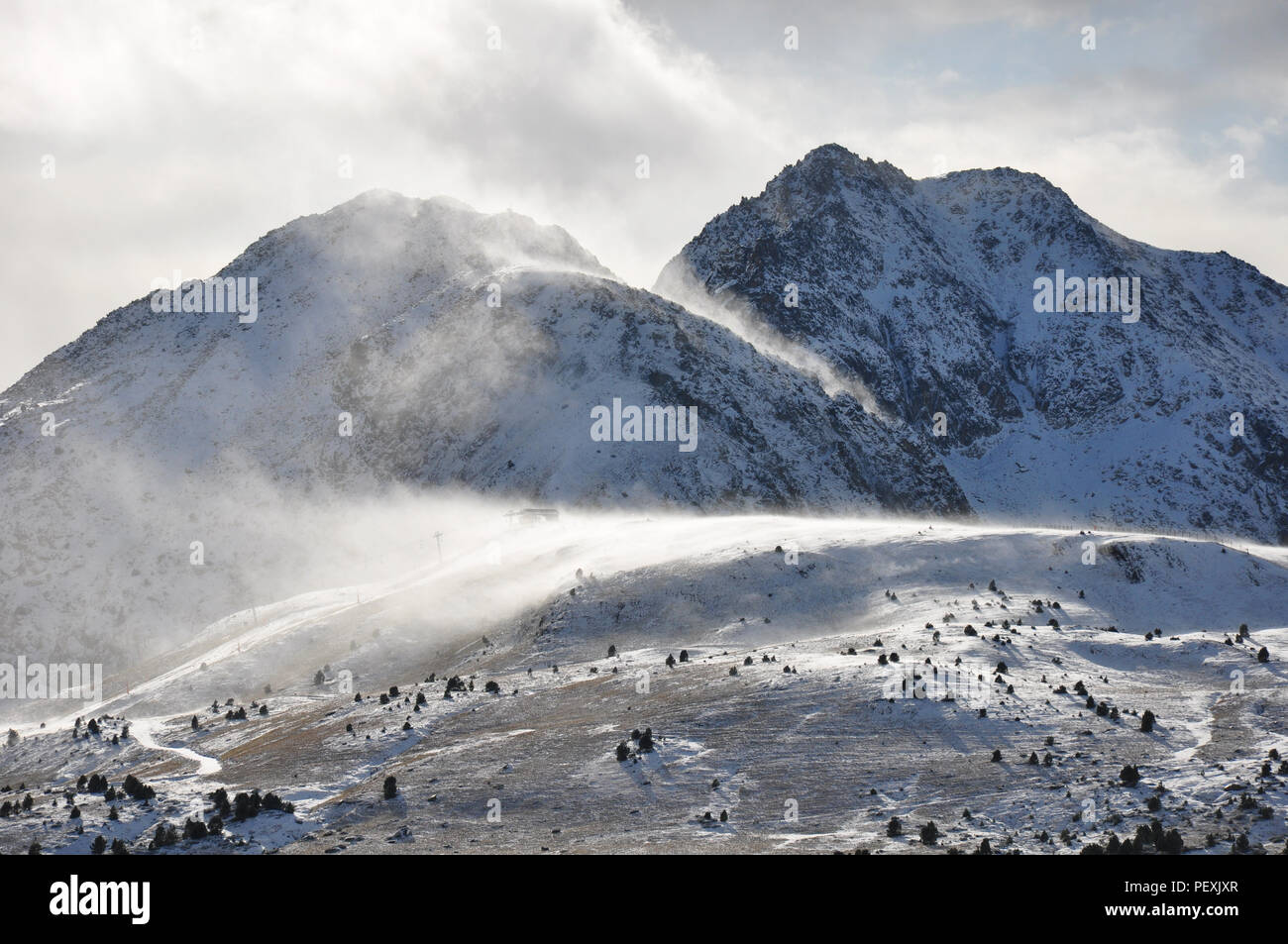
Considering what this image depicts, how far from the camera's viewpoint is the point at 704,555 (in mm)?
74500

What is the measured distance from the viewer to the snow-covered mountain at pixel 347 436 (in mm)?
126188

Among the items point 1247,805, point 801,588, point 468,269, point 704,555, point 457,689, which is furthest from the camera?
point 468,269

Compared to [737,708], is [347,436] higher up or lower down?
higher up

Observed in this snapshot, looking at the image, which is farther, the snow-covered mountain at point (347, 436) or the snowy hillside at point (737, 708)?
the snow-covered mountain at point (347, 436)

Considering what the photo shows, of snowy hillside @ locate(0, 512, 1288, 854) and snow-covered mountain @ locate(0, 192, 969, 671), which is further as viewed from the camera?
snow-covered mountain @ locate(0, 192, 969, 671)

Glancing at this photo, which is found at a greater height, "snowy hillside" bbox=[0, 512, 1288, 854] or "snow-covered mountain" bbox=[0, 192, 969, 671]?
"snow-covered mountain" bbox=[0, 192, 969, 671]

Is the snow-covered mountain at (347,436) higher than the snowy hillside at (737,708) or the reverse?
higher

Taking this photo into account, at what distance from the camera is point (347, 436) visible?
148125mm

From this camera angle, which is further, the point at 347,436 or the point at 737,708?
the point at 347,436

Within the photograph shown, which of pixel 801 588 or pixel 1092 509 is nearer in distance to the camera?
pixel 801 588

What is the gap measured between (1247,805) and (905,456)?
5007 inches

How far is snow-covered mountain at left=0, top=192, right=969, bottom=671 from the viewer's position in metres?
126
